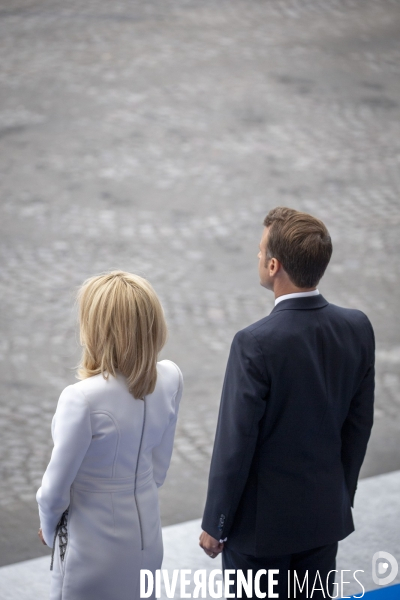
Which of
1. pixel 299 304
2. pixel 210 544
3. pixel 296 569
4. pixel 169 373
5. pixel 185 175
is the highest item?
pixel 299 304

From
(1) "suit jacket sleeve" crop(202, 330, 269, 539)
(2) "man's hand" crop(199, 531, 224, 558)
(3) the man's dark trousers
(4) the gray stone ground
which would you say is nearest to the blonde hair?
(1) "suit jacket sleeve" crop(202, 330, 269, 539)

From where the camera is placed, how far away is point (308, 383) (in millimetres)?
2402

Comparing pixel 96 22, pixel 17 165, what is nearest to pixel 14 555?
pixel 17 165

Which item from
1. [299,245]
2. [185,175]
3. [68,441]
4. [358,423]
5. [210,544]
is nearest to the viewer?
[68,441]

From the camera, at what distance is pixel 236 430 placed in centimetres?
235

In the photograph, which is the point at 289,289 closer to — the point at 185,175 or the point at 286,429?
the point at 286,429

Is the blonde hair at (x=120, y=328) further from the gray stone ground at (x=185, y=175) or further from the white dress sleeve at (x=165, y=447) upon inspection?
the gray stone ground at (x=185, y=175)

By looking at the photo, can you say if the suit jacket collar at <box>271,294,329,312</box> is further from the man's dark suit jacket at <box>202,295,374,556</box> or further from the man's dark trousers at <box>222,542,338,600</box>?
the man's dark trousers at <box>222,542,338,600</box>

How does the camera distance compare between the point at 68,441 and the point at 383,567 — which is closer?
the point at 68,441

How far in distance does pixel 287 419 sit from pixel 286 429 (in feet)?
0.11

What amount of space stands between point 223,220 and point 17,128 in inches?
98.0

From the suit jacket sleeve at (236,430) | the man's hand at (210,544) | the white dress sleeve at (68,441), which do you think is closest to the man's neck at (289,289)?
the suit jacket sleeve at (236,430)

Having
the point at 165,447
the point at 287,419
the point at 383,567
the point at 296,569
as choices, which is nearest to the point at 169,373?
the point at 165,447

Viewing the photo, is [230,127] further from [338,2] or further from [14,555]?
[14,555]
